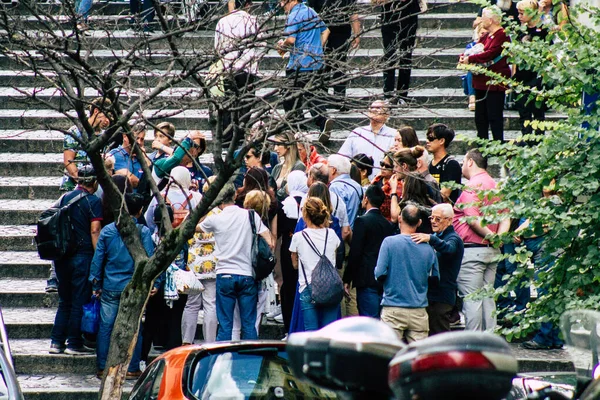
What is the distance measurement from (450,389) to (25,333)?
10.1m

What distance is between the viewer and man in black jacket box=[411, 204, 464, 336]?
33.1 ft

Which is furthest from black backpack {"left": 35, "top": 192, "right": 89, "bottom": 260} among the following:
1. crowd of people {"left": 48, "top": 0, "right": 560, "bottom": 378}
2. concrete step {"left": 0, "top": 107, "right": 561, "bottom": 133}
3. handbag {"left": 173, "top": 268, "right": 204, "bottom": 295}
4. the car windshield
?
concrete step {"left": 0, "top": 107, "right": 561, "bottom": 133}

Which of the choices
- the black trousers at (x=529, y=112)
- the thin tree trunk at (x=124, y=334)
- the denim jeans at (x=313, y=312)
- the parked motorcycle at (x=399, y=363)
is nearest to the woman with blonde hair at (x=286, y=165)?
the denim jeans at (x=313, y=312)

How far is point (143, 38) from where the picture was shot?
8172 millimetres

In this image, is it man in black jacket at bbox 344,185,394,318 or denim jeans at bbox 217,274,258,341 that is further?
denim jeans at bbox 217,274,258,341

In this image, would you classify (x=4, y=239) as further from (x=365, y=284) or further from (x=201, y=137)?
(x=365, y=284)

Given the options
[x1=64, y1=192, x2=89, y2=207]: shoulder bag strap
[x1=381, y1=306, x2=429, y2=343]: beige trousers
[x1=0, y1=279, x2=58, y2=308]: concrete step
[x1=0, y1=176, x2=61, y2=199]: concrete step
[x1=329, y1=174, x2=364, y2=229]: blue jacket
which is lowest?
[x1=0, y1=279, x2=58, y2=308]: concrete step

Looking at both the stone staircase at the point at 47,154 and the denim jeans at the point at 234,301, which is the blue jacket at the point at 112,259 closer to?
the denim jeans at the point at 234,301

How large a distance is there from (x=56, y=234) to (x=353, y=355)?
27.9 ft

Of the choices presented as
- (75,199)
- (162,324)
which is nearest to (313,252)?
(162,324)

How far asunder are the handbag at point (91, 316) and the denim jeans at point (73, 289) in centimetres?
19

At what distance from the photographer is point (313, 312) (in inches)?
403

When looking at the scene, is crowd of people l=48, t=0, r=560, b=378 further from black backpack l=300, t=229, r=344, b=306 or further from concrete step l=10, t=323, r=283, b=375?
concrete step l=10, t=323, r=283, b=375

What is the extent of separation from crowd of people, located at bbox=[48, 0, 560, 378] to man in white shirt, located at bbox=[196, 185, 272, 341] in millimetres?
13
